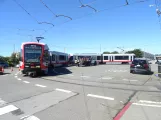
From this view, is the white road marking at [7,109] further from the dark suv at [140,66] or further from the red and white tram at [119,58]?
the red and white tram at [119,58]

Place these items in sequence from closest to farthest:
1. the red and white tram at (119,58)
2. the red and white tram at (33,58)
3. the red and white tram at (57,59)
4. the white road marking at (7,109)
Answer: the white road marking at (7,109)
the red and white tram at (33,58)
the red and white tram at (57,59)
the red and white tram at (119,58)

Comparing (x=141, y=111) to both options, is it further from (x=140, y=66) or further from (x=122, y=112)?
(x=140, y=66)

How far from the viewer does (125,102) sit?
6.90m

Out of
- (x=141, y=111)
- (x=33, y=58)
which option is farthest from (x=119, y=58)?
(x=141, y=111)

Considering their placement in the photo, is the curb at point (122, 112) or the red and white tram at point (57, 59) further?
the red and white tram at point (57, 59)

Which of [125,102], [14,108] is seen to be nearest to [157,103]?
[125,102]

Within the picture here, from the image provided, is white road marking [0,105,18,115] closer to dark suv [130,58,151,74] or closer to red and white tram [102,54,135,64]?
dark suv [130,58,151,74]

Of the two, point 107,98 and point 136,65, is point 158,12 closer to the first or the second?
point 136,65

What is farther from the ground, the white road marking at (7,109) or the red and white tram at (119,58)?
the red and white tram at (119,58)

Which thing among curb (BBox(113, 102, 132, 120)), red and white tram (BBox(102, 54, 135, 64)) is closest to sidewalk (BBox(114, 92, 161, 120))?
curb (BBox(113, 102, 132, 120))

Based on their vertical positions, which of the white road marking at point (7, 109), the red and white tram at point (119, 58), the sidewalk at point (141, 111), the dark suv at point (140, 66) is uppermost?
the red and white tram at point (119, 58)

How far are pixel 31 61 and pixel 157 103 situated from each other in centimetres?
1268

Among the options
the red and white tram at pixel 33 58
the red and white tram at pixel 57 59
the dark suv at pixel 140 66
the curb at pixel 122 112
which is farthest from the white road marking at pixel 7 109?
the red and white tram at pixel 57 59

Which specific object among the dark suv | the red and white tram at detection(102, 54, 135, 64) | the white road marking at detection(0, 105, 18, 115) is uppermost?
the red and white tram at detection(102, 54, 135, 64)
